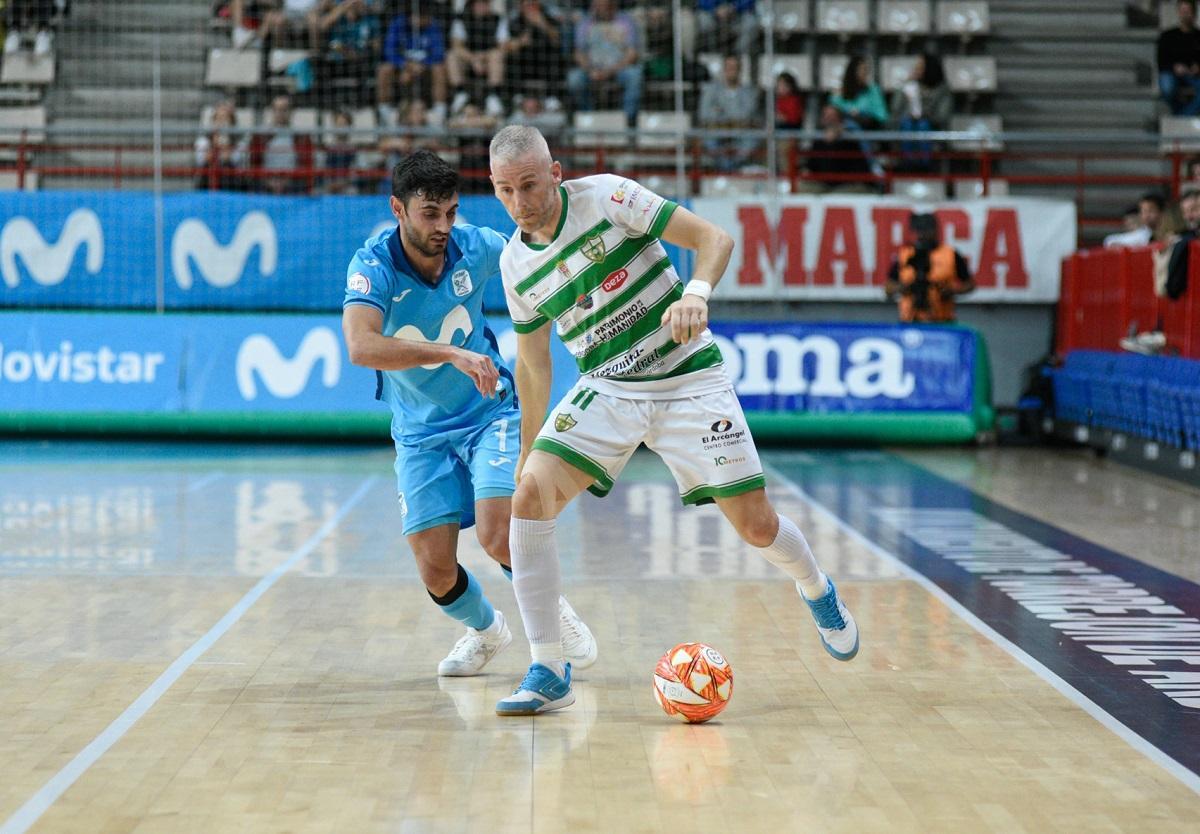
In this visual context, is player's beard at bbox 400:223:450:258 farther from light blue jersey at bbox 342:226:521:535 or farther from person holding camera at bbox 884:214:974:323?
person holding camera at bbox 884:214:974:323

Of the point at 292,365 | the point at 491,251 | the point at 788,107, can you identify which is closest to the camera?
the point at 491,251

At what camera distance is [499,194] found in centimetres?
590

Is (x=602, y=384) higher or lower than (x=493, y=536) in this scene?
higher

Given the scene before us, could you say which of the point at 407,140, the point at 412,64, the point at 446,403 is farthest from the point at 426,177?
the point at 412,64

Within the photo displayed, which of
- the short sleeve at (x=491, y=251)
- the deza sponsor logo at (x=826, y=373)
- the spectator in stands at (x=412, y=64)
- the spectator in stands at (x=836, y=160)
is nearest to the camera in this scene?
the short sleeve at (x=491, y=251)

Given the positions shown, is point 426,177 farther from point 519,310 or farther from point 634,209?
point 634,209

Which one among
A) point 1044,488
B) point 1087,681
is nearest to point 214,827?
point 1087,681

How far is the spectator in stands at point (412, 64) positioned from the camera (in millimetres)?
20594

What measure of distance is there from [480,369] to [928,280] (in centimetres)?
1221

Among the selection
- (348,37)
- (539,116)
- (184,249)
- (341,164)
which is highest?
(348,37)

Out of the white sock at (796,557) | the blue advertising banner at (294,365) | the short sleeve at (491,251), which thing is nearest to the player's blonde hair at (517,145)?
the short sleeve at (491,251)

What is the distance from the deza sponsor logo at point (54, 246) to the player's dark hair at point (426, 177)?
43.4ft

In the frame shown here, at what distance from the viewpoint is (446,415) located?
6.78m

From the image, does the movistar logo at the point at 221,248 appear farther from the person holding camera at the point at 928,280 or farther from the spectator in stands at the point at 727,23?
the person holding camera at the point at 928,280
